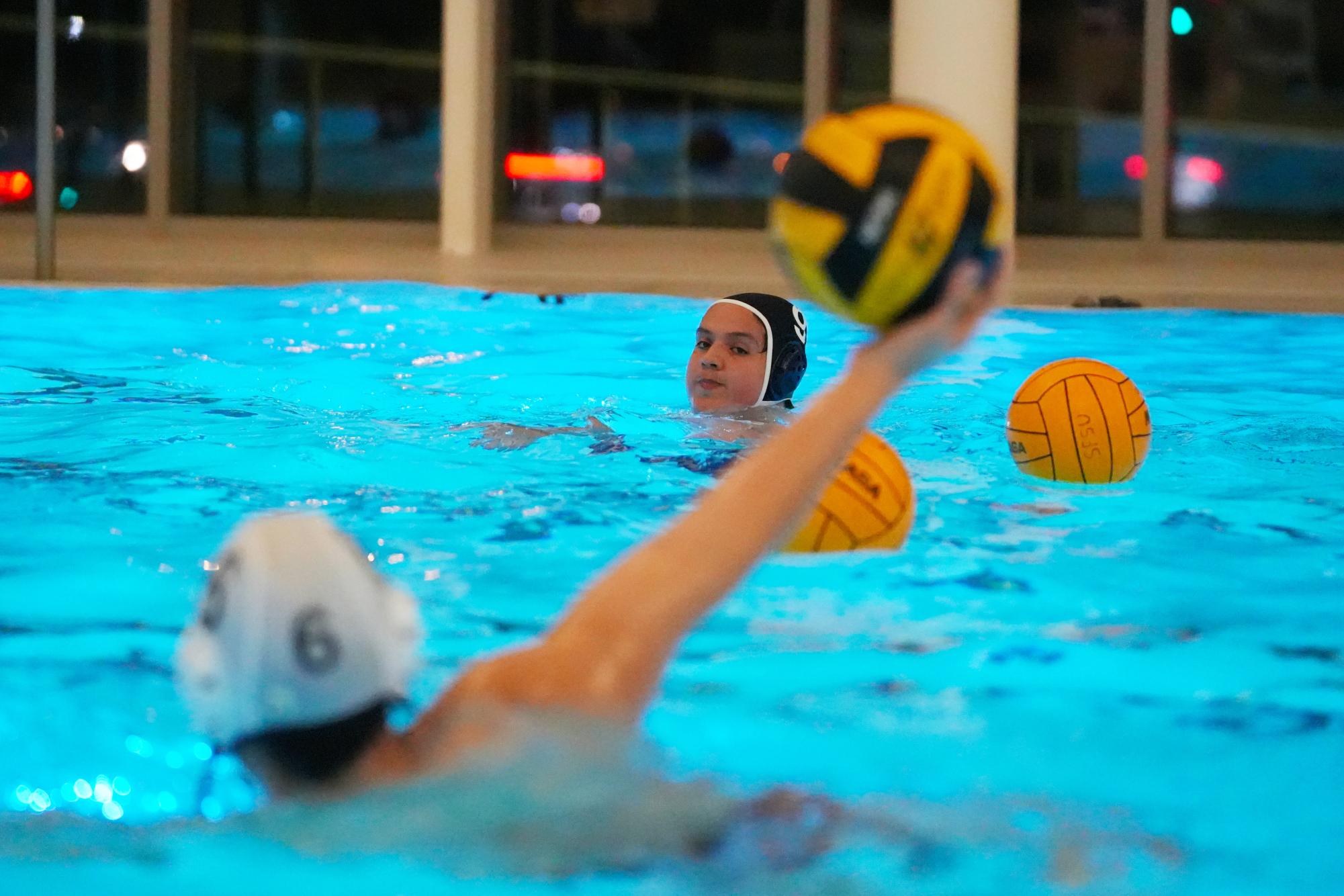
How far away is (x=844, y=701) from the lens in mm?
3359

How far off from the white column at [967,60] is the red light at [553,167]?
4.73m

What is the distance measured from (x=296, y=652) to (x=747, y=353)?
4209 mm

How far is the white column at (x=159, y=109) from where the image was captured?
16094 millimetres

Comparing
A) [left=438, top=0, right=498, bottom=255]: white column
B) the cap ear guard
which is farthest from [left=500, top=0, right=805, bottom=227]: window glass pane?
the cap ear guard

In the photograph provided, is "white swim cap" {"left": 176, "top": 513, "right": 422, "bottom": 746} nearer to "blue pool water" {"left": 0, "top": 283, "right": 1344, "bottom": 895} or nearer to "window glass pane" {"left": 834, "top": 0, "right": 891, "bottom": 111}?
"blue pool water" {"left": 0, "top": 283, "right": 1344, "bottom": 895}

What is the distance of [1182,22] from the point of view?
50.0 feet

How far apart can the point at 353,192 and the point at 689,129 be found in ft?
11.6

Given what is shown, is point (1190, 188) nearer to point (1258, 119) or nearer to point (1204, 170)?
point (1204, 170)

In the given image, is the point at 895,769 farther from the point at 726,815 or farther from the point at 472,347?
the point at 472,347

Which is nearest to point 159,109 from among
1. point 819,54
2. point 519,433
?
point 819,54

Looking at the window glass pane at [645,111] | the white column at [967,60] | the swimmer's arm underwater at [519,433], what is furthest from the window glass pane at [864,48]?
the swimmer's arm underwater at [519,433]

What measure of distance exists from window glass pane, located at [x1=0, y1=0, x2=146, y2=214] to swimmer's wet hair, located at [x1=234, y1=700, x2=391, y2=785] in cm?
1550

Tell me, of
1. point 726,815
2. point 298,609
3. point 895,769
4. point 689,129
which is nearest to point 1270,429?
point 895,769

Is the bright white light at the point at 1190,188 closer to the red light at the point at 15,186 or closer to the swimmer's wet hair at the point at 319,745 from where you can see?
the red light at the point at 15,186
